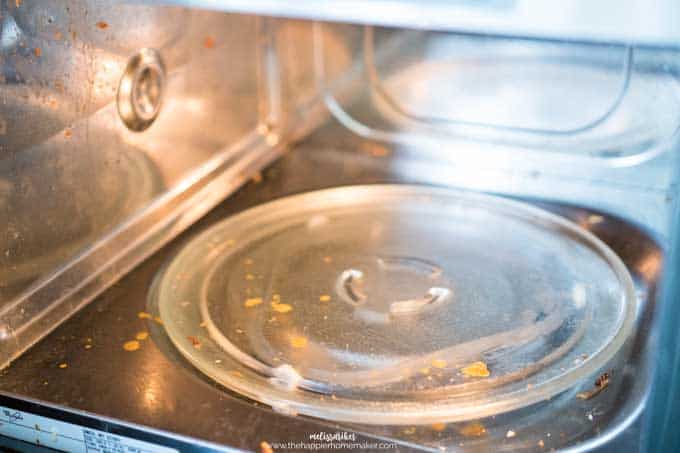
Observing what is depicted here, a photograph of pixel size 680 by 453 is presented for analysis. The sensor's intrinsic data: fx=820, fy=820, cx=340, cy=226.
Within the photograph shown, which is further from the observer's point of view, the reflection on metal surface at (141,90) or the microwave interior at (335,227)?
the reflection on metal surface at (141,90)

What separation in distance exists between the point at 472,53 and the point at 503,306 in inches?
20.0

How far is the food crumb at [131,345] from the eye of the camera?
0.75 m

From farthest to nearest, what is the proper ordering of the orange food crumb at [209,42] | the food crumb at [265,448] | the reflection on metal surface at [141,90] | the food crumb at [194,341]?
the orange food crumb at [209,42]
the reflection on metal surface at [141,90]
the food crumb at [194,341]
the food crumb at [265,448]

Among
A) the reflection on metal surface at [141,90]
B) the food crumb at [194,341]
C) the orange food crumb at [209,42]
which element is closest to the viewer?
the food crumb at [194,341]

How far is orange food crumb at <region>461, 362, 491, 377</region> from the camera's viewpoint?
2.30 ft

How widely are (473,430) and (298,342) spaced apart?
19 cm

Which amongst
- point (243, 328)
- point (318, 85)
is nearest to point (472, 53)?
point (318, 85)

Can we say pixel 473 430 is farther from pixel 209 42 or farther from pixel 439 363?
pixel 209 42

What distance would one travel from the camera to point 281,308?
808mm

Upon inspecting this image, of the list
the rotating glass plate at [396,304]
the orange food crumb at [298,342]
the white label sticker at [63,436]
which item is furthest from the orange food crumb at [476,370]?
the white label sticker at [63,436]

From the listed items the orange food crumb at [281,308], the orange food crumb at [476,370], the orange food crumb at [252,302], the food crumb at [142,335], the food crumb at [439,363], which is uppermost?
the orange food crumb at [252,302]

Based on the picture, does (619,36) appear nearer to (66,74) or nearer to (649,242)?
(649,242)

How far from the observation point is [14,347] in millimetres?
739

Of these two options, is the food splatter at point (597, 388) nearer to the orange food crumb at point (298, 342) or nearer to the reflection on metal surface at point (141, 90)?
the orange food crumb at point (298, 342)
